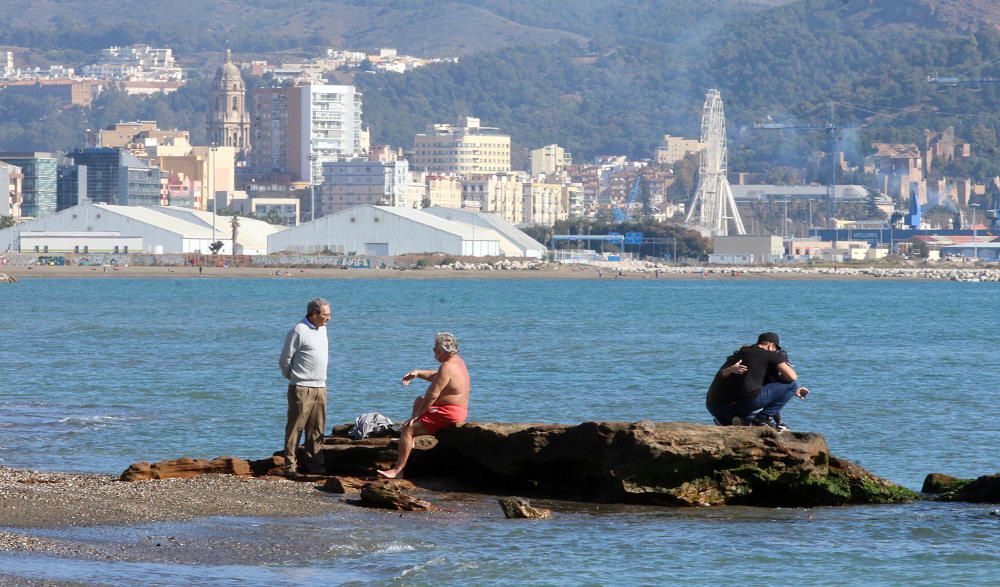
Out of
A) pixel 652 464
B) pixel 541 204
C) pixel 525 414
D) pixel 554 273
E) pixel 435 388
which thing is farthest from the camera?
pixel 541 204

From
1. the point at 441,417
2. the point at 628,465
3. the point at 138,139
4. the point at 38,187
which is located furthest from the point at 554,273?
the point at 628,465

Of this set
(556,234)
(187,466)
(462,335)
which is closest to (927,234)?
(556,234)

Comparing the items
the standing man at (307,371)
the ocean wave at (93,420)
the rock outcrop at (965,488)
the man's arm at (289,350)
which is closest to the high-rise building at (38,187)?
the ocean wave at (93,420)

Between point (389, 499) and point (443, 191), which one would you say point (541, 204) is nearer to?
point (443, 191)

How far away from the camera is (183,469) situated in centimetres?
1105

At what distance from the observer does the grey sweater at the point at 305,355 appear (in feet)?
34.8

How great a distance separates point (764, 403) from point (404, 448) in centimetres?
235

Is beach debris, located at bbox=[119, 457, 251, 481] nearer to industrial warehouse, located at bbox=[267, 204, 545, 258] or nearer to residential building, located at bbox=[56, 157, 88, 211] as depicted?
industrial warehouse, located at bbox=[267, 204, 545, 258]

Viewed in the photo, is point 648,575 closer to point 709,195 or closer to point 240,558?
point 240,558

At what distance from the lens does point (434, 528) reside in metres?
9.90

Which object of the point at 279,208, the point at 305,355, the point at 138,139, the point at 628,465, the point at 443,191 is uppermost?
the point at 138,139

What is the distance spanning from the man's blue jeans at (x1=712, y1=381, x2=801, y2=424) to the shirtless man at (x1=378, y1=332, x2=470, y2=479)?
5.67 feet

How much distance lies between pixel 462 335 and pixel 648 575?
2978cm

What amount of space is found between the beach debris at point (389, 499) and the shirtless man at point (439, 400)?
382mm
